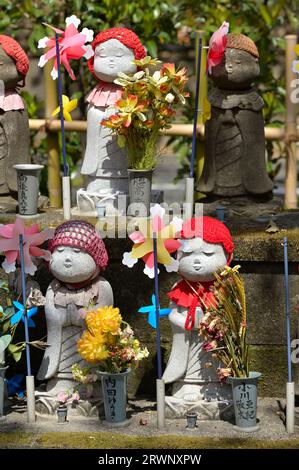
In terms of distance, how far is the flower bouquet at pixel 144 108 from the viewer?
6438mm

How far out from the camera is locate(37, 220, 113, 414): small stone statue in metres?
6.13

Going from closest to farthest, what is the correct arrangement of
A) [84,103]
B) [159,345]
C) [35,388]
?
[159,345]
[35,388]
[84,103]

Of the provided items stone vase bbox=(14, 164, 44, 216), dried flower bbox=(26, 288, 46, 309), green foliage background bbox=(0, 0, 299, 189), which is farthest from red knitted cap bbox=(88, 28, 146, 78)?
green foliage background bbox=(0, 0, 299, 189)

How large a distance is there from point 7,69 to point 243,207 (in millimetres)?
1399

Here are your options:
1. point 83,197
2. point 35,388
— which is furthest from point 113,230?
point 35,388

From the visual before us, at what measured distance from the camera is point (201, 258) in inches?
240

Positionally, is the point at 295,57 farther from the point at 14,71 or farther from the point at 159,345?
the point at 159,345

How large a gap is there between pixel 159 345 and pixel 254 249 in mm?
728

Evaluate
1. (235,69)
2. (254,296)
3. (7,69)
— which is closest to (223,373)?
(254,296)

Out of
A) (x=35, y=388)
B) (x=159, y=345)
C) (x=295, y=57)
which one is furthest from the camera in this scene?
(x=295, y=57)

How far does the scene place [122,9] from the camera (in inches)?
333

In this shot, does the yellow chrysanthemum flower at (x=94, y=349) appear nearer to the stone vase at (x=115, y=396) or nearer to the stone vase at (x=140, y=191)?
the stone vase at (x=115, y=396)

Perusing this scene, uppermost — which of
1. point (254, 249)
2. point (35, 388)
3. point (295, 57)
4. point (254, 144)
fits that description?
point (295, 57)

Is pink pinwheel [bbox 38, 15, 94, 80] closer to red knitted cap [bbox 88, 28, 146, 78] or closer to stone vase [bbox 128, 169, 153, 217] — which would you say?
red knitted cap [bbox 88, 28, 146, 78]
